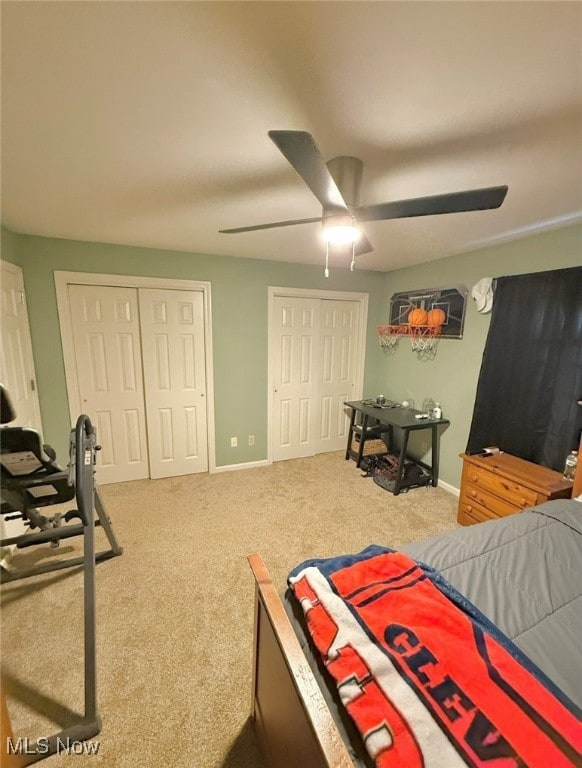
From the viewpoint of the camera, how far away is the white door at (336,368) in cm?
377

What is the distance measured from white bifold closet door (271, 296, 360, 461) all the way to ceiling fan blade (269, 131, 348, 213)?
2347mm

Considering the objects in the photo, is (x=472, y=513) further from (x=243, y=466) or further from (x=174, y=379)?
(x=174, y=379)

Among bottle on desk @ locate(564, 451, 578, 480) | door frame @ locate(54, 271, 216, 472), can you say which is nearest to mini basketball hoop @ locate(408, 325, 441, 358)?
bottle on desk @ locate(564, 451, 578, 480)

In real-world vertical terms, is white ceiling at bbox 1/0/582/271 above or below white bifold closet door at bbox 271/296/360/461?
above

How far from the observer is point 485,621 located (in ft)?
3.17

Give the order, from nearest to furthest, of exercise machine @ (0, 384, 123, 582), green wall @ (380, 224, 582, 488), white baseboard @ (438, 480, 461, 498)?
exercise machine @ (0, 384, 123, 582), green wall @ (380, 224, 582, 488), white baseboard @ (438, 480, 461, 498)

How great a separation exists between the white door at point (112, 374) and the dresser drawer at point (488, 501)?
3.10 metres

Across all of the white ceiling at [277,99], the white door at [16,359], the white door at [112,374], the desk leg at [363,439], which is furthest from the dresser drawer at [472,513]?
the white door at [16,359]

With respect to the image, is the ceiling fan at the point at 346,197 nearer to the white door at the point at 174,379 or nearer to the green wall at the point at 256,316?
the green wall at the point at 256,316

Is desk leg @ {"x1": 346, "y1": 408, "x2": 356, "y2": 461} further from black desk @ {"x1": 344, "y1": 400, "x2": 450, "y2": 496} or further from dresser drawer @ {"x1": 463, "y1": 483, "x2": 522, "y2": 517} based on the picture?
dresser drawer @ {"x1": 463, "y1": 483, "x2": 522, "y2": 517}

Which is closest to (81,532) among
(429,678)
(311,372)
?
(429,678)

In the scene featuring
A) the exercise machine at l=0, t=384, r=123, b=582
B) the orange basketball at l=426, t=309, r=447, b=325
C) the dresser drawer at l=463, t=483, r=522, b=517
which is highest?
the orange basketball at l=426, t=309, r=447, b=325

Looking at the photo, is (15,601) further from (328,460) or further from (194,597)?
(328,460)

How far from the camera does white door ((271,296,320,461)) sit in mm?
3516
